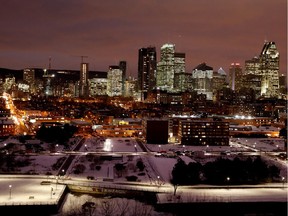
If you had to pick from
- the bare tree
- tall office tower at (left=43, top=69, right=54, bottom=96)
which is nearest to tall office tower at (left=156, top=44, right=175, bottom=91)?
tall office tower at (left=43, top=69, right=54, bottom=96)

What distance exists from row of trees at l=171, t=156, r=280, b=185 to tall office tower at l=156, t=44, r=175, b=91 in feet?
192

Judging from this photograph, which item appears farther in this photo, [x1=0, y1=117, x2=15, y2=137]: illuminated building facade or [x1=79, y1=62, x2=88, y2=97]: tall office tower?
[x1=79, y1=62, x2=88, y2=97]: tall office tower

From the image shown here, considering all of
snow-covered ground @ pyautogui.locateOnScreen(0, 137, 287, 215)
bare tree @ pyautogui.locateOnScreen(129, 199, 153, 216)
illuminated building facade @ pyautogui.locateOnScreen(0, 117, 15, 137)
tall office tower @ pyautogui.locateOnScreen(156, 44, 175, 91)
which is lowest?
→ bare tree @ pyautogui.locateOnScreen(129, 199, 153, 216)

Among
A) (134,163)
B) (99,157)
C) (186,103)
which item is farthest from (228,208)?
(186,103)

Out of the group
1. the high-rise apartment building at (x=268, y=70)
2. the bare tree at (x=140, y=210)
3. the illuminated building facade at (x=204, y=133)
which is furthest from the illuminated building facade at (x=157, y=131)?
the high-rise apartment building at (x=268, y=70)

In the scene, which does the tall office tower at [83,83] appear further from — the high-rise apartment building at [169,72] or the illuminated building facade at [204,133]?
the illuminated building facade at [204,133]

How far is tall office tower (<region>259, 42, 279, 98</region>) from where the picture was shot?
6800cm

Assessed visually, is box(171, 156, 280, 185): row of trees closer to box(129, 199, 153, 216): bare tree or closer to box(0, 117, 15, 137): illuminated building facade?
box(129, 199, 153, 216): bare tree

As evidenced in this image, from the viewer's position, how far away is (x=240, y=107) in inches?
1736

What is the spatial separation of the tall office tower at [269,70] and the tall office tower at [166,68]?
47.3 ft

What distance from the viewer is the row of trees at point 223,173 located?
40.9 ft

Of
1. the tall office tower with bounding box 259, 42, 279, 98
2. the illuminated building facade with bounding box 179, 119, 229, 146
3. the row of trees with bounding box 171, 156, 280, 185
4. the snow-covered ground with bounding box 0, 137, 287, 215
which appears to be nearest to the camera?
the snow-covered ground with bounding box 0, 137, 287, 215

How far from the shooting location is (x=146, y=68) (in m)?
73.5

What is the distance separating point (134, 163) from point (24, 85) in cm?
6307
